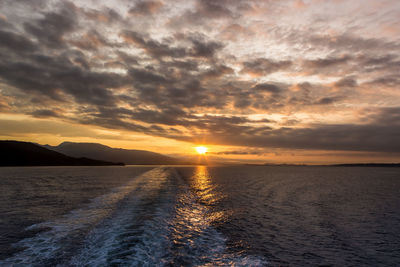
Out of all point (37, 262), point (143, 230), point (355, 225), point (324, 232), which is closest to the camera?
point (37, 262)

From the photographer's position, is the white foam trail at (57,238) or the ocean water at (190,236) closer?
the white foam trail at (57,238)

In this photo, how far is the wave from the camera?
1157 cm

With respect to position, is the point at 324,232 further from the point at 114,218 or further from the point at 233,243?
the point at 114,218

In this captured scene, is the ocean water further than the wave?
Yes

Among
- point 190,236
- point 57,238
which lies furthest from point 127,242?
point 57,238

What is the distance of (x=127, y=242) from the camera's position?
14.2 meters

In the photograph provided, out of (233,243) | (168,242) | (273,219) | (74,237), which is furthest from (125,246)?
(273,219)

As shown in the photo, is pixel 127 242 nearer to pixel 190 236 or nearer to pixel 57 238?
pixel 190 236

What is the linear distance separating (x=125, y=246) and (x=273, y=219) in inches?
566

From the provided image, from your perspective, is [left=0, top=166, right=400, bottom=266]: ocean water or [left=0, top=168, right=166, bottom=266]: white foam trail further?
[left=0, top=166, right=400, bottom=266]: ocean water

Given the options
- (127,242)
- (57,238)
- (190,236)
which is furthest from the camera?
(190,236)

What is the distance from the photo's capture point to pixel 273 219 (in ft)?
72.3

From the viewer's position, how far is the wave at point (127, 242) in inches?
456

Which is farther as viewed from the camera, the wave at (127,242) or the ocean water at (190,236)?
the ocean water at (190,236)
